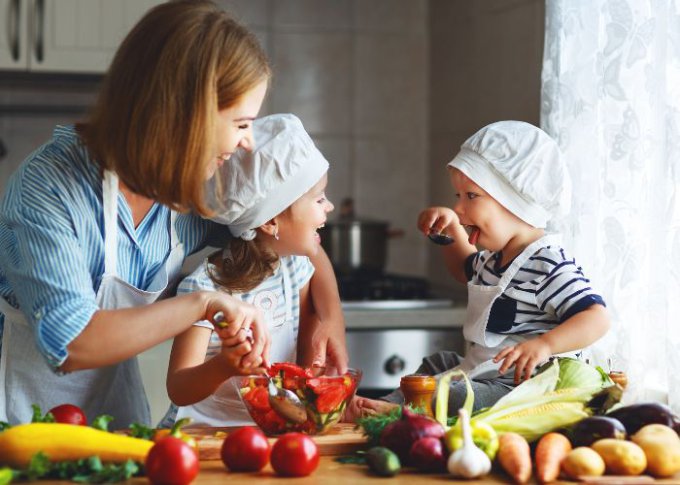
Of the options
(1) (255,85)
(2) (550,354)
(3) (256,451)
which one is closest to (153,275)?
(1) (255,85)

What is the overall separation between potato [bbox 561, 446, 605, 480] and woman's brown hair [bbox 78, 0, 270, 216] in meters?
0.62

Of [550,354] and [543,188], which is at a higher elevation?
[543,188]

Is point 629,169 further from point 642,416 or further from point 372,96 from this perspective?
point 372,96

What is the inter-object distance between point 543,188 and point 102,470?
0.90m

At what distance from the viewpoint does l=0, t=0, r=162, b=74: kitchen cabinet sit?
2.75m

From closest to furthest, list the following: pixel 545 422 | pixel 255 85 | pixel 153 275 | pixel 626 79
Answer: pixel 545 422
pixel 255 85
pixel 153 275
pixel 626 79

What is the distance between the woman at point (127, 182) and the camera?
1.31 metres

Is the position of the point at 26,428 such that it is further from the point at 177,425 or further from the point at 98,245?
the point at 98,245

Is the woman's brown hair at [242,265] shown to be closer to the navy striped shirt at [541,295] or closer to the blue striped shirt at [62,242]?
the blue striped shirt at [62,242]

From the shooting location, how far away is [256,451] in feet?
3.96

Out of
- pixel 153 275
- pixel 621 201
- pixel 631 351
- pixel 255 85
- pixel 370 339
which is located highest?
pixel 255 85

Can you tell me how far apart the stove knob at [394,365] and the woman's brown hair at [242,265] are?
2.89 ft

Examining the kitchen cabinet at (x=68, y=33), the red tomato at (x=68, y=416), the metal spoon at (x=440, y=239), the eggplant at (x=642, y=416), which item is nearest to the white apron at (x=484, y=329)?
the metal spoon at (x=440, y=239)

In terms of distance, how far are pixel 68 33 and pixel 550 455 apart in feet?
6.86
